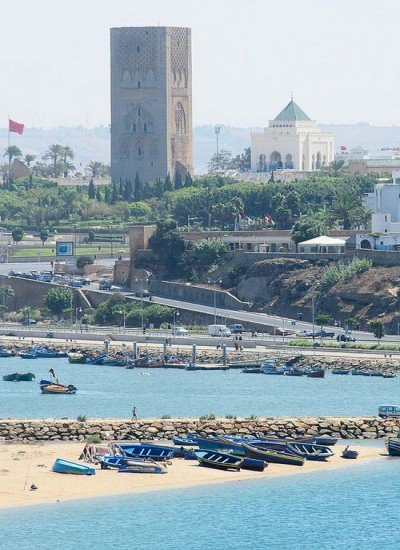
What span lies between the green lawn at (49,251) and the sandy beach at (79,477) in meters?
81.1

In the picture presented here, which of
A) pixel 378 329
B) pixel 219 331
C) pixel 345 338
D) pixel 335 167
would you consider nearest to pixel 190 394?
pixel 345 338

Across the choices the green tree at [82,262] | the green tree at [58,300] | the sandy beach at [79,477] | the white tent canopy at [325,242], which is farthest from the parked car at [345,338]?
the sandy beach at [79,477]

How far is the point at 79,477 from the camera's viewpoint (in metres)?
75.0

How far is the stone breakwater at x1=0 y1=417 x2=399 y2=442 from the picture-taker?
83.0 meters

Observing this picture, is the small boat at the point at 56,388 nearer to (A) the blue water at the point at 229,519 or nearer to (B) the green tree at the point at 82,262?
(A) the blue water at the point at 229,519

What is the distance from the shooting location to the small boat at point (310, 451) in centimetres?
7988

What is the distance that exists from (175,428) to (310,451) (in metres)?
→ 6.02

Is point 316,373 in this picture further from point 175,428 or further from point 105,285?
point 105,285

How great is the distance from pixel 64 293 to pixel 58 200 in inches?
1826

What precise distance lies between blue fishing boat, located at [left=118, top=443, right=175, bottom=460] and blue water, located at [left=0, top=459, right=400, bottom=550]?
3377mm

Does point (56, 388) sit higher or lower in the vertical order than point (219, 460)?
lower

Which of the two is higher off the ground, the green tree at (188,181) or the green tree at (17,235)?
the green tree at (188,181)

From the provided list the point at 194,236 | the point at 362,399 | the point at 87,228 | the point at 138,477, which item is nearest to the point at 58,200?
the point at 87,228

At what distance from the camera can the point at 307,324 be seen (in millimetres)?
127312
